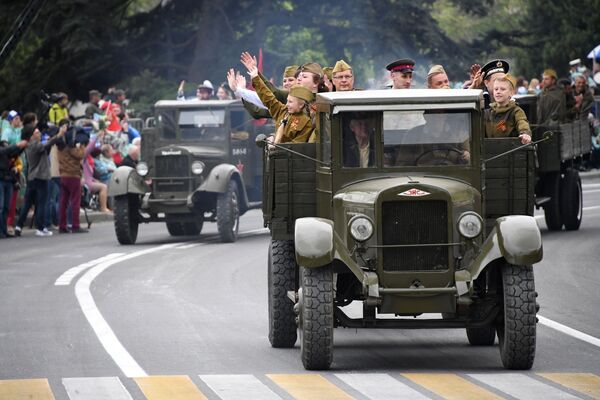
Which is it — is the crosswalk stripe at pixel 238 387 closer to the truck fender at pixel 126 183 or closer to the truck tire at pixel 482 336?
the truck tire at pixel 482 336

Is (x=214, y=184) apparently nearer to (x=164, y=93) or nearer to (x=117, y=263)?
(x=117, y=263)

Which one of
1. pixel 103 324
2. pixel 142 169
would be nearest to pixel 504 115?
pixel 103 324

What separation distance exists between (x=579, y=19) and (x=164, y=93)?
1295cm

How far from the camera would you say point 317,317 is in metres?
12.1

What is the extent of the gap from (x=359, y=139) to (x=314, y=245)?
1.33m

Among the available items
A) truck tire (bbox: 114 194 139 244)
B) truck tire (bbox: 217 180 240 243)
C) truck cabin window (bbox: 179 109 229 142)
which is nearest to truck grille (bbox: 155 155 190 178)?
truck cabin window (bbox: 179 109 229 142)

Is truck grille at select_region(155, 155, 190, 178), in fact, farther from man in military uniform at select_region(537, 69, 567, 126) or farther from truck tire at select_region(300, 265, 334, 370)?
truck tire at select_region(300, 265, 334, 370)

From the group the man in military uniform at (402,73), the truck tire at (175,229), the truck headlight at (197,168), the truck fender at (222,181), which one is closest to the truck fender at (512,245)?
the man in military uniform at (402,73)

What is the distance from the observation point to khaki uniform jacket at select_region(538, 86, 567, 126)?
1046 inches

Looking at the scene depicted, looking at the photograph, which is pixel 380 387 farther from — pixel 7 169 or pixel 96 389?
pixel 7 169

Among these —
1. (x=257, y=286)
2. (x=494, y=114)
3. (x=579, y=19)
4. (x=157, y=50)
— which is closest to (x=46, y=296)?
(x=257, y=286)

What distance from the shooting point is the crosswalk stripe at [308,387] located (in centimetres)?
1102

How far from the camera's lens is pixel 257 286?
64.1ft

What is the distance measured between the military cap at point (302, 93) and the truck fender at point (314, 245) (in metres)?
2.05
